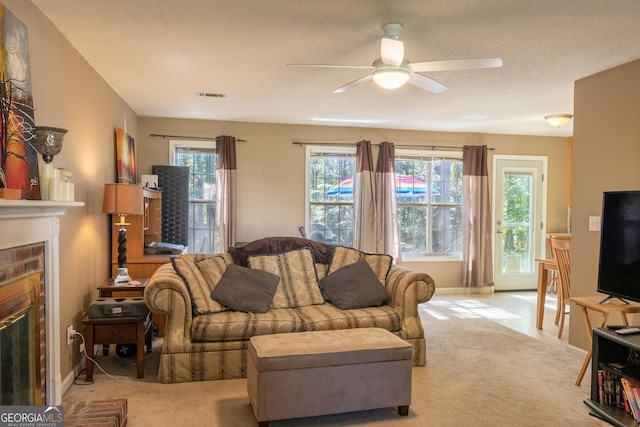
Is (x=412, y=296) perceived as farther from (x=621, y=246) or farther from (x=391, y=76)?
(x=391, y=76)

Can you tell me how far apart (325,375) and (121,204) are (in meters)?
2.33

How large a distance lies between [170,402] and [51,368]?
77 centimetres

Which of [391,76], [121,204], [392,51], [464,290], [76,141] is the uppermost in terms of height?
[392,51]

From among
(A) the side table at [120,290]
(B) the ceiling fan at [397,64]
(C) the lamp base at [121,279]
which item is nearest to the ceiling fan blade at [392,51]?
(B) the ceiling fan at [397,64]

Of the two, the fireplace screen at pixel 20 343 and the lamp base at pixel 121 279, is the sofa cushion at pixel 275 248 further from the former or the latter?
the fireplace screen at pixel 20 343

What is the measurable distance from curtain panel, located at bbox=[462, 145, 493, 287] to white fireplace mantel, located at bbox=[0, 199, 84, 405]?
5.53m

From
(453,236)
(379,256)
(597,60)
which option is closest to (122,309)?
(379,256)

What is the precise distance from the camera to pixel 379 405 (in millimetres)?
2705

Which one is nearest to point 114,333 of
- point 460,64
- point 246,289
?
point 246,289

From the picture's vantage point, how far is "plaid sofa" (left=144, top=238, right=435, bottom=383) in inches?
127

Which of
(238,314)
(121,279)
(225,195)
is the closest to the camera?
(238,314)

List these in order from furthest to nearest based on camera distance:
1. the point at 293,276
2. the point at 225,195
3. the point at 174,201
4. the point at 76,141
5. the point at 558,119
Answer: the point at 225,195 → the point at 174,201 → the point at 558,119 → the point at 293,276 → the point at 76,141

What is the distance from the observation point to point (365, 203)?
20.6ft

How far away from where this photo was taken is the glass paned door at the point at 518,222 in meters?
6.98
